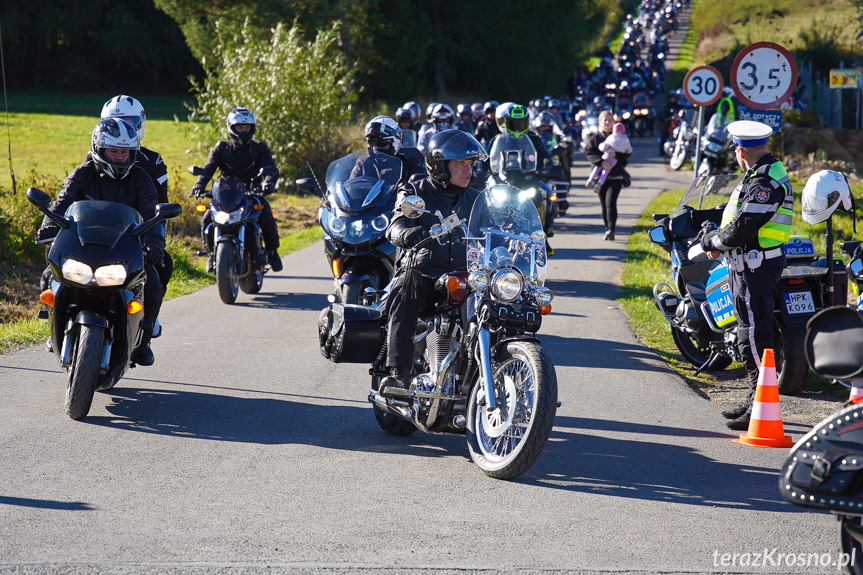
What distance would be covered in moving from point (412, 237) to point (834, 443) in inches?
103

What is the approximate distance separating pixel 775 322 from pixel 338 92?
1718 centimetres

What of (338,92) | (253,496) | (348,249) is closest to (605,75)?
(338,92)

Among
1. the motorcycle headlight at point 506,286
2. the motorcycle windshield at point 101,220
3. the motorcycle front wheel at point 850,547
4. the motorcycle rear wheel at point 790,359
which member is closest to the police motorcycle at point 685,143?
the motorcycle rear wheel at point 790,359

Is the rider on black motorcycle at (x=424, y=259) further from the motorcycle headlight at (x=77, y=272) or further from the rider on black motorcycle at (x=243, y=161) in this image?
the rider on black motorcycle at (x=243, y=161)

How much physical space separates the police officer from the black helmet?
6.11 ft

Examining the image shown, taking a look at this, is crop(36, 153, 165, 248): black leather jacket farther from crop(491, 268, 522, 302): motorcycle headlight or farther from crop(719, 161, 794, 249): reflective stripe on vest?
crop(719, 161, 794, 249): reflective stripe on vest

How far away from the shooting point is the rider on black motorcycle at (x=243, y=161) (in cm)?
1131

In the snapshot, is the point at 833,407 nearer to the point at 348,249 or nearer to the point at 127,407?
the point at 348,249

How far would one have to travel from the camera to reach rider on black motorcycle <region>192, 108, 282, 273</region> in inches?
445

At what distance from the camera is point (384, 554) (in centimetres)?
424

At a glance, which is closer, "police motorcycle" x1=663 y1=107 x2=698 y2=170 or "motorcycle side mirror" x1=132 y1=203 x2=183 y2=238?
"motorcycle side mirror" x1=132 y1=203 x2=183 y2=238

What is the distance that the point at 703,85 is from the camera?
49.7ft

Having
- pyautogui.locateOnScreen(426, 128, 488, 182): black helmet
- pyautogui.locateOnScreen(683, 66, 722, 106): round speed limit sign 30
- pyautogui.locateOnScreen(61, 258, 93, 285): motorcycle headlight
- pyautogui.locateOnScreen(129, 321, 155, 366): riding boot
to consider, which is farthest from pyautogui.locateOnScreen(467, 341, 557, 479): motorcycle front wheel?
Result: pyautogui.locateOnScreen(683, 66, 722, 106): round speed limit sign 30

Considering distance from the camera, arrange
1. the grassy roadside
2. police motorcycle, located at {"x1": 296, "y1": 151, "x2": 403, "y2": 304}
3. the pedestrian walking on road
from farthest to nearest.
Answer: the pedestrian walking on road → police motorcycle, located at {"x1": 296, "y1": 151, "x2": 403, "y2": 304} → the grassy roadside
